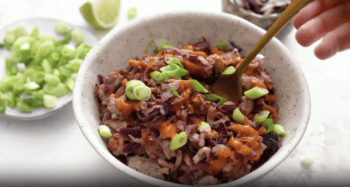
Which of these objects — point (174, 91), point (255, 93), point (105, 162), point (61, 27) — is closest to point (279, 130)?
point (255, 93)

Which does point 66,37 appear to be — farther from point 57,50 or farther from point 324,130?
point 324,130

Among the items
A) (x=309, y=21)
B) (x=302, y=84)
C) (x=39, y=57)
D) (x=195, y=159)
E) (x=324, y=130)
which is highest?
(x=309, y=21)

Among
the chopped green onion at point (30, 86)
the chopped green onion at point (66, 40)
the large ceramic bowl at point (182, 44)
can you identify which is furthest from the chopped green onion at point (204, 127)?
the chopped green onion at point (66, 40)

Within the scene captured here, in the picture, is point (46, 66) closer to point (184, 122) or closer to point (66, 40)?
point (66, 40)

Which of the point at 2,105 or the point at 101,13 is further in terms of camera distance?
the point at 101,13

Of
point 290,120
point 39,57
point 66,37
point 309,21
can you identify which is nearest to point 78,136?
point 39,57

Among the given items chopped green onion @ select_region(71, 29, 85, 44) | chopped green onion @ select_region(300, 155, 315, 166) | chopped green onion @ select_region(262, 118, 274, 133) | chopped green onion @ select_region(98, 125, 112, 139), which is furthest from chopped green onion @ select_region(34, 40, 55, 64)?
chopped green onion @ select_region(300, 155, 315, 166)
